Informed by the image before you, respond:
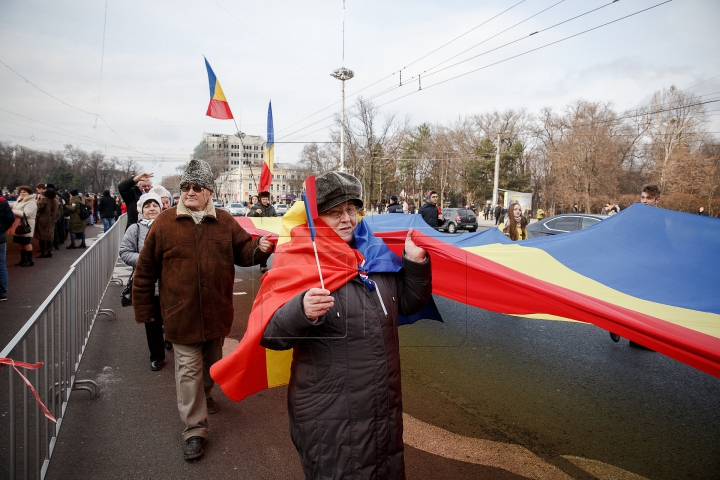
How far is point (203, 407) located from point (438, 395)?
228cm

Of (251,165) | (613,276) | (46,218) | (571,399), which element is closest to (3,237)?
(251,165)

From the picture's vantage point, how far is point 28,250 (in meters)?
10.7

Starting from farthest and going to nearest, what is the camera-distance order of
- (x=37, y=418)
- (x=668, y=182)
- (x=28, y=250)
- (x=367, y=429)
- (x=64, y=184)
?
(x=668, y=182)
(x=64, y=184)
(x=28, y=250)
(x=37, y=418)
(x=367, y=429)

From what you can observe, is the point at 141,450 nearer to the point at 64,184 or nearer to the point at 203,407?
the point at 203,407

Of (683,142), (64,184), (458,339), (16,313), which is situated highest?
(683,142)

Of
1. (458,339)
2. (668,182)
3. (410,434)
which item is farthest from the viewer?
(668,182)

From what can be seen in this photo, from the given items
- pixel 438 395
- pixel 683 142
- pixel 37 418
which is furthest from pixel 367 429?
pixel 683 142

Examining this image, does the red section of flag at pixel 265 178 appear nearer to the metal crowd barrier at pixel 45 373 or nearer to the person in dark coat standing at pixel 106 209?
the metal crowd barrier at pixel 45 373

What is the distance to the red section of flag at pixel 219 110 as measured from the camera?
5855 millimetres

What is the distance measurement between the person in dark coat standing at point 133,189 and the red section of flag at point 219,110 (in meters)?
1.35

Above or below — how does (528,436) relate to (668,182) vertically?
below

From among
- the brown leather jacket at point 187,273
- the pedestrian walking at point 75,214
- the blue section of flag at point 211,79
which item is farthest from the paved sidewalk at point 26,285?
the blue section of flag at point 211,79

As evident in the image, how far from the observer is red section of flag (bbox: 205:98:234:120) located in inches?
231

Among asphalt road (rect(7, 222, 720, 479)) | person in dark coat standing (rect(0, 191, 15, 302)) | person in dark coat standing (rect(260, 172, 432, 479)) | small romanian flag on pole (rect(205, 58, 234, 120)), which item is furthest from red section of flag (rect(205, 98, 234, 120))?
person in dark coat standing (rect(260, 172, 432, 479))
